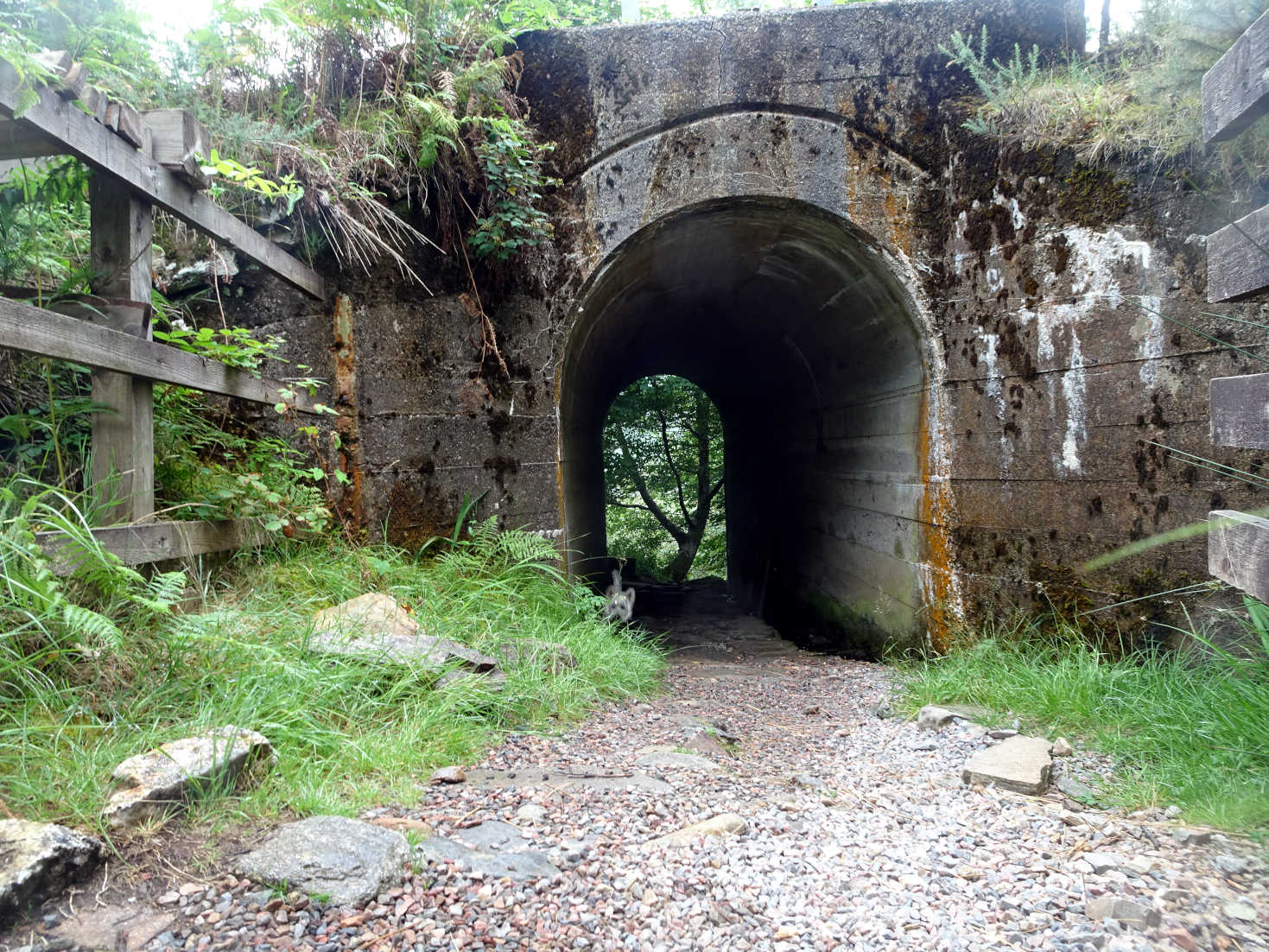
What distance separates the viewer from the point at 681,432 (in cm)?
1415

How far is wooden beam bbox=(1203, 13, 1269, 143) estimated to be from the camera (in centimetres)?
170

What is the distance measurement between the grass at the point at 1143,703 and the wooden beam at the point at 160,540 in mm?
3400

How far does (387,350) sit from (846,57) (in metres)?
3.37

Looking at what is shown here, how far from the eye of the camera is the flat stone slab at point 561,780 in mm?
2469

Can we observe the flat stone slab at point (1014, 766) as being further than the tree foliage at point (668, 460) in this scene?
No

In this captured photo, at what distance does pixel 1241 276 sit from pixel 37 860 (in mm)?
3043

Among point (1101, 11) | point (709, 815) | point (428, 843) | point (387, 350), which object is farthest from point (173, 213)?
point (1101, 11)

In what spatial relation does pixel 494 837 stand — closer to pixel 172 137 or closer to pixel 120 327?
pixel 120 327

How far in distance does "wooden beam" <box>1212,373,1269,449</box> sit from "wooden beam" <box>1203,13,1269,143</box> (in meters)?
0.63

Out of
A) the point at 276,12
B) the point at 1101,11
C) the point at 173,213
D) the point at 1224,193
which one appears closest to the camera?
the point at 173,213

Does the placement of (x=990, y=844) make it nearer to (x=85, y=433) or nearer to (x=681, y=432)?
(x=85, y=433)

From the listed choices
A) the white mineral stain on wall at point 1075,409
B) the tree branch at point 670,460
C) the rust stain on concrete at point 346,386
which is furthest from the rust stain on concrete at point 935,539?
the tree branch at point 670,460

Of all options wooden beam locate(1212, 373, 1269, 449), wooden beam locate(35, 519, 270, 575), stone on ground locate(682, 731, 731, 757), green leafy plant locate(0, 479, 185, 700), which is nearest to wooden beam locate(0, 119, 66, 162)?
green leafy plant locate(0, 479, 185, 700)

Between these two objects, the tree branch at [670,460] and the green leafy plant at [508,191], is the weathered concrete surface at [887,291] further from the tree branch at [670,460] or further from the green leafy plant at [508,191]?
the tree branch at [670,460]
